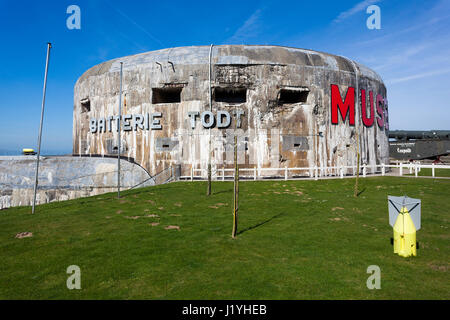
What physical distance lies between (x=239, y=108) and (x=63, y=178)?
14137 mm

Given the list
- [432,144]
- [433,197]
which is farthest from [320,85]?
[432,144]

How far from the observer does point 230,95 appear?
22.9 meters

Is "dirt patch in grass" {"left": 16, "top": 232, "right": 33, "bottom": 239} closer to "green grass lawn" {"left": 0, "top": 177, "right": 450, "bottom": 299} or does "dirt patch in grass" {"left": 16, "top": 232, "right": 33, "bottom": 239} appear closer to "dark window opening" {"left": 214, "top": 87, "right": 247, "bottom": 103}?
"green grass lawn" {"left": 0, "top": 177, "right": 450, "bottom": 299}

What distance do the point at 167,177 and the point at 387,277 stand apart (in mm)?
17435

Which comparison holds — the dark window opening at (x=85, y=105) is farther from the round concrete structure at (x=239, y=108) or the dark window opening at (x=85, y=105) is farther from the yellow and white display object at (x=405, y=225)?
the yellow and white display object at (x=405, y=225)

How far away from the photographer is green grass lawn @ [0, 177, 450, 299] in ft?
16.4

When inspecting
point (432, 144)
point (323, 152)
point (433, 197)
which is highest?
point (432, 144)

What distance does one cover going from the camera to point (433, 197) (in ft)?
43.2

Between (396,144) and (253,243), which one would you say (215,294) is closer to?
(253,243)

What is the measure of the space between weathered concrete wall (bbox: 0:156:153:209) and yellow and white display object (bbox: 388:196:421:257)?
17.5 m

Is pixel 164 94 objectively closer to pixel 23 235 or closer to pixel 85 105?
pixel 85 105

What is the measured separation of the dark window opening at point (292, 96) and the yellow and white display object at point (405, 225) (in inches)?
641

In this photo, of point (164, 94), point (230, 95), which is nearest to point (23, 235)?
point (164, 94)

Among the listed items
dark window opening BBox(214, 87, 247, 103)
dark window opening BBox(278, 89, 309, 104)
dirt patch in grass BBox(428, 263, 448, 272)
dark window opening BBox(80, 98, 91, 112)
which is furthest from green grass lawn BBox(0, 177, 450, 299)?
dark window opening BBox(80, 98, 91, 112)
